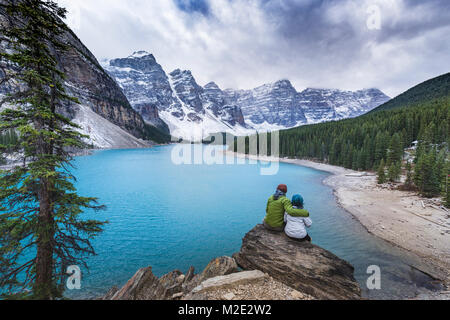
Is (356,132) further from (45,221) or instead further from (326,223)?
(45,221)

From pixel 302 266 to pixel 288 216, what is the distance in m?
1.71

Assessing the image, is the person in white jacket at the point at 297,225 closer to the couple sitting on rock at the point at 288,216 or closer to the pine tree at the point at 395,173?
the couple sitting on rock at the point at 288,216

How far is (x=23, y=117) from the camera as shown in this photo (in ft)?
18.1

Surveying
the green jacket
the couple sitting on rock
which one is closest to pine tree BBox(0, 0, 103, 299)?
the green jacket

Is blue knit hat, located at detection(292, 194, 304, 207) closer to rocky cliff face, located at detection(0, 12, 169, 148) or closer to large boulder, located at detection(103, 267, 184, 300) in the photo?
large boulder, located at detection(103, 267, 184, 300)

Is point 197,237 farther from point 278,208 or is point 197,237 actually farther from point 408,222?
point 408,222

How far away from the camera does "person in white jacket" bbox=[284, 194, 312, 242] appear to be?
22.2ft

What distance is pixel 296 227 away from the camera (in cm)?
692

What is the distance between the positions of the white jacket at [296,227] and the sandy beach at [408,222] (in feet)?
25.6

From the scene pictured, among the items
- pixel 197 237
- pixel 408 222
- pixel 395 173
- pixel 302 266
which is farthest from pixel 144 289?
pixel 395 173

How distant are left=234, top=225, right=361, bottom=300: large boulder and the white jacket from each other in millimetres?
331
